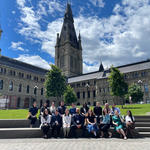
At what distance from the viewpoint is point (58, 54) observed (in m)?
98.9

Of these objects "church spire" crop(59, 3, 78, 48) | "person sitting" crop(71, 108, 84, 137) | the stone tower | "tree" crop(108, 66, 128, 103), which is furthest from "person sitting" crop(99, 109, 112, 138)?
"church spire" crop(59, 3, 78, 48)

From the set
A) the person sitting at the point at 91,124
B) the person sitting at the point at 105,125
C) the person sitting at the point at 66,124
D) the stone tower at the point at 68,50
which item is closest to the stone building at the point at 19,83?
the stone tower at the point at 68,50

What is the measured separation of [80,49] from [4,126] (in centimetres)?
9860

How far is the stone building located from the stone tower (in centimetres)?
2631

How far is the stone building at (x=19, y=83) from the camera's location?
53972 mm

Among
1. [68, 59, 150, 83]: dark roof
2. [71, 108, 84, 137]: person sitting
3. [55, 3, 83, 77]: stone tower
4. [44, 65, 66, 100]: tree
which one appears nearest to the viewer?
[71, 108, 84, 137]: person sitting

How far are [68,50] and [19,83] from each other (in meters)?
43.9

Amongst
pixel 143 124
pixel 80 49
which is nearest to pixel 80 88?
pixel 80 49

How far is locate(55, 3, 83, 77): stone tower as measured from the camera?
93.2 metres

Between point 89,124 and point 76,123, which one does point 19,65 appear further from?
point 89,124

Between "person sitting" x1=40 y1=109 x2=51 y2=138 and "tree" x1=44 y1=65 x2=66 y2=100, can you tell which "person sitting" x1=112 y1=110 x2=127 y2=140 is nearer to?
"person sitting" x1=40 y1=109 x2=51 y2=138

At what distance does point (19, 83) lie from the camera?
195 feet

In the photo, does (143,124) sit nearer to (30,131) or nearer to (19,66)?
(30,131)

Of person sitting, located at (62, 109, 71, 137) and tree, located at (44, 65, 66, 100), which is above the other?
tree, located at (44, 65, 66, 100)
